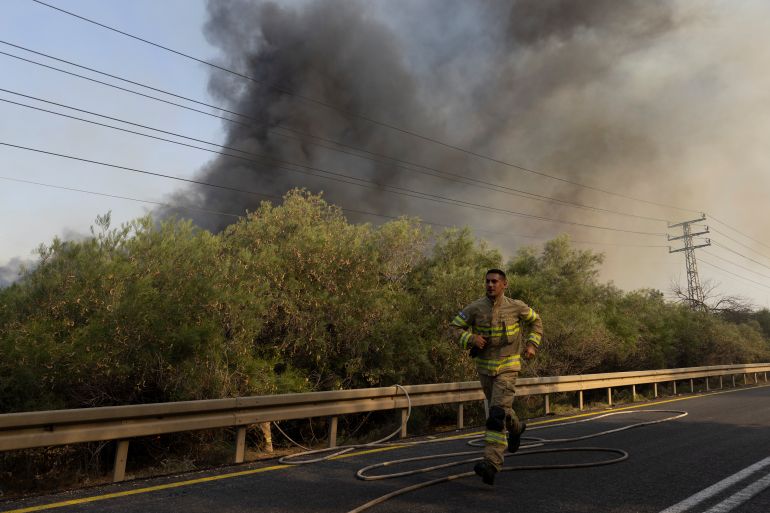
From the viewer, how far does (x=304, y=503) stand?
4.30m

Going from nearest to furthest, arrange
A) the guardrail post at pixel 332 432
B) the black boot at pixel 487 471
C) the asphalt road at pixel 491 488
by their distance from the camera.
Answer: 1. the asphalt road at pixel 491 488
2. the black boot at pixel 487 471
3. the guardrail post at pixel 332 432

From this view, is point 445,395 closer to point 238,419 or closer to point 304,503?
point 238,419

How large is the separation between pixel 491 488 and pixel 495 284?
1.85 m

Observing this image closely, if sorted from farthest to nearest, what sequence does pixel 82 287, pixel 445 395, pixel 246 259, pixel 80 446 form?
pixel 246 259, pixel 445 395, pixel 82 287, pixel 80 446

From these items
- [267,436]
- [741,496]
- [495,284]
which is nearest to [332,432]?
[267,436]

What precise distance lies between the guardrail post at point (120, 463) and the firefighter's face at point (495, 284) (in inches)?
155

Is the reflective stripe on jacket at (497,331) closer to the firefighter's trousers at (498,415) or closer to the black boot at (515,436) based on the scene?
the firefighter's trousers at (498,415)

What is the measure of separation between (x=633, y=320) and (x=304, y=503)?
22751mm

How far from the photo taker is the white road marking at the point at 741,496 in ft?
12.9

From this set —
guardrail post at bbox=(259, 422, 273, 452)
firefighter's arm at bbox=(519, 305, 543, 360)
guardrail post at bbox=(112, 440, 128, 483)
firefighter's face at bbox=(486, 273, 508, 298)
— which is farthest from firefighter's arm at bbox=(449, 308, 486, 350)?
guardrail post at bbox=(259, 422, 273, 452)

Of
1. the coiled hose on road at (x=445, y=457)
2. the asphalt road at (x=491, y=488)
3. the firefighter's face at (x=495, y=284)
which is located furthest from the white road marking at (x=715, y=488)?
the firefighter's face at (x=495, y=284)

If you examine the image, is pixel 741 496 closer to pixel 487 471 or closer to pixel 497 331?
pixel 487 471

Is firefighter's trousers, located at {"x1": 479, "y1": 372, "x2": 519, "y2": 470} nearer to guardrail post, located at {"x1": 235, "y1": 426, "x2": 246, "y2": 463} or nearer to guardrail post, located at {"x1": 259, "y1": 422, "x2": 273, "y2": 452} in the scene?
guardrail post, located at {"x1": 235, "y1": 426, "x2": 246, "y2": 463}

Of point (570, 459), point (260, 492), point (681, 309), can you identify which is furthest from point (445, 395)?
point (681, 309)
